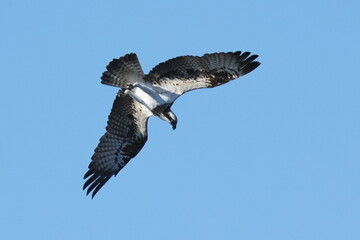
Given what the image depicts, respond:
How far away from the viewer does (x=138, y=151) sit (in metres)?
13.9

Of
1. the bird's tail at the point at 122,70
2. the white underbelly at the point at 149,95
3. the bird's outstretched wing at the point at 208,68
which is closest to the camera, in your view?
the bird's outstretched wing at the point at 208,68

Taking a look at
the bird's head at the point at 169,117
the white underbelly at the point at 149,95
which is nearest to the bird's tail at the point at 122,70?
the white underbelly at the point at 149,95

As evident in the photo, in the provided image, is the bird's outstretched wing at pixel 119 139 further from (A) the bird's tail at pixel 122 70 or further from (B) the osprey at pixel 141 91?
(A) the bird's tail at pixel 122 70

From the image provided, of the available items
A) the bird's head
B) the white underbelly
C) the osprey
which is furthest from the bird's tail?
the bird's head

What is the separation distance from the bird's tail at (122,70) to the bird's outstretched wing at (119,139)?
1.39ft

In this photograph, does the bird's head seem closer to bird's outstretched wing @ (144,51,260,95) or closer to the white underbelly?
the white underbelly

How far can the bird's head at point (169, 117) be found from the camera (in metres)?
13.4

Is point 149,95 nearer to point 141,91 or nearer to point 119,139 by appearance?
point 141,91

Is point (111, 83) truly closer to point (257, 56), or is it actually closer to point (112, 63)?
point (112, 63)

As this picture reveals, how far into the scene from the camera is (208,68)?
42.8 ft

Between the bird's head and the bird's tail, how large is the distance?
67 centimetres

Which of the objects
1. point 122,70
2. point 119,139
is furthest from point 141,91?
point 119,139

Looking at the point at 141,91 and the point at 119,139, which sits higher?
the point at 141,91

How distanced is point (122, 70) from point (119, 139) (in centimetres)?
121
